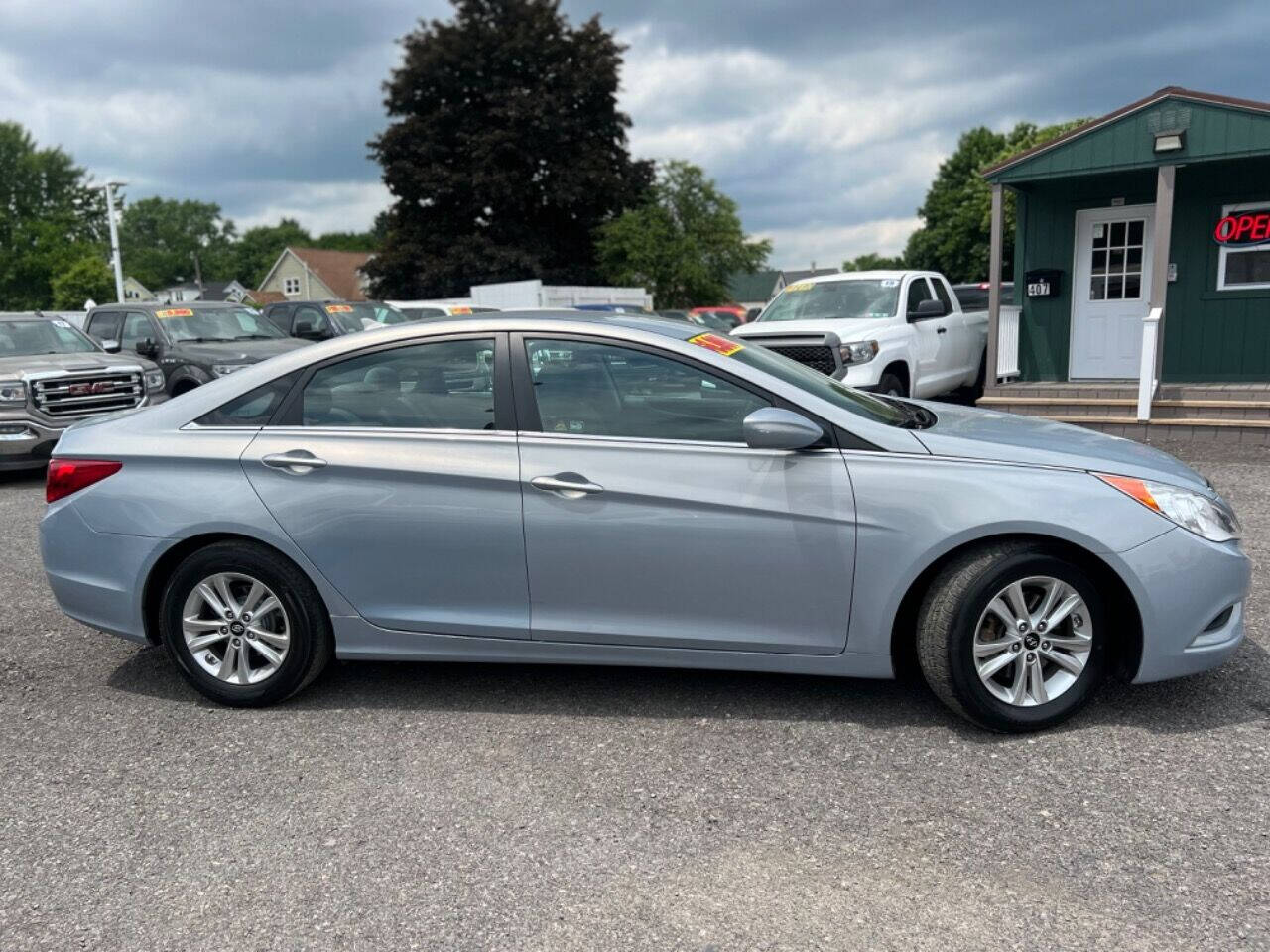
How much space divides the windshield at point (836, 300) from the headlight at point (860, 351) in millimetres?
860

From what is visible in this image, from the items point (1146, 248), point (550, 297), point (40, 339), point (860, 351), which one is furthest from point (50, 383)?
point (550, 297)

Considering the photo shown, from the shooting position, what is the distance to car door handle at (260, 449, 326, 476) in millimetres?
4086

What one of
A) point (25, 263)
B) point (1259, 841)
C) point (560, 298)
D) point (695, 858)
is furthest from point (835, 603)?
point (25, 263)

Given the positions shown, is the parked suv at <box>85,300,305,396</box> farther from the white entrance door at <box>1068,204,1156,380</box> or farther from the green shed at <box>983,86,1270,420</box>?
the white entrance door at <box>1068,204,1156,380</box>

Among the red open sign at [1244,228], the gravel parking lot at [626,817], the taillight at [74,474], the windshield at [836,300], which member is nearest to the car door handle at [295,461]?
the taillight at [74,474]

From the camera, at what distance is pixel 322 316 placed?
1781 cm

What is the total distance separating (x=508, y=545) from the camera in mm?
3924

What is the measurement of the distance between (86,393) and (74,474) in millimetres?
7358

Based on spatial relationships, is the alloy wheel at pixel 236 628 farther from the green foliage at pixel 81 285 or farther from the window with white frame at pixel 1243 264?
the green foliage at pixel 81 285

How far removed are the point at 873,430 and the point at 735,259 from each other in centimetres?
3626

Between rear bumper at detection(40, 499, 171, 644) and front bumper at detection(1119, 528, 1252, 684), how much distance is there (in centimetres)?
381

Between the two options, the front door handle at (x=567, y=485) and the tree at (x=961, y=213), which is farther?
the tree at (x=961, y=213)

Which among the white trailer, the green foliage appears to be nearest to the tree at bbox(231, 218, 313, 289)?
the green foliage

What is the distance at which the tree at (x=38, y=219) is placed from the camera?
225ft
